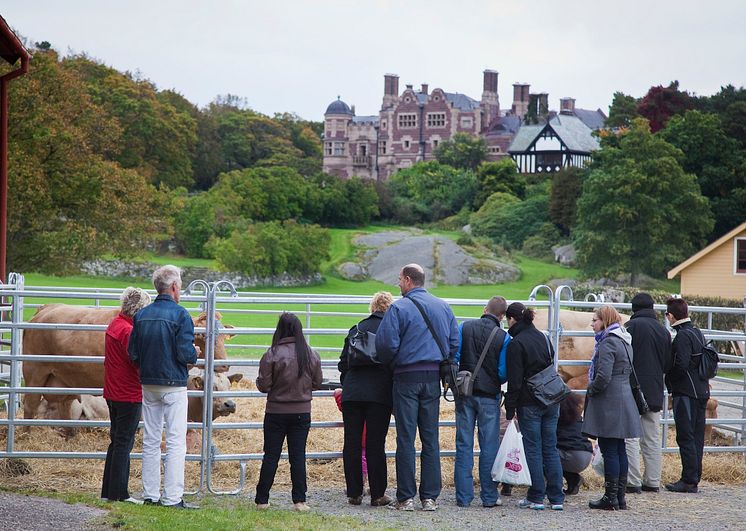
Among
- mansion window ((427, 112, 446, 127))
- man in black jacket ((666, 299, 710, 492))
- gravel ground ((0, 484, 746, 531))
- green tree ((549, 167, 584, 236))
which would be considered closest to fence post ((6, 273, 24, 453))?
gravel ground ((0, 484, 746, 531))

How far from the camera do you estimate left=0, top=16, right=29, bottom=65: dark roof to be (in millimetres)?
14414

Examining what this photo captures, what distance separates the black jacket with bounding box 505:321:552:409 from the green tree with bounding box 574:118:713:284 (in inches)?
1903

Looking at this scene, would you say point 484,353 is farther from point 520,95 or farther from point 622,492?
point 520,95

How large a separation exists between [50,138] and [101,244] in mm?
4410

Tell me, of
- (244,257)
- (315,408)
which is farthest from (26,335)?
(244,257)

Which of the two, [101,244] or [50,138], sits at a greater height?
[50,138]

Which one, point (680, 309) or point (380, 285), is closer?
point (680, 309)

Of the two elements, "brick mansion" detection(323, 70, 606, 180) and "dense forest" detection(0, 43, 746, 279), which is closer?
"dense forest" detection(0, 43, 746, 279)

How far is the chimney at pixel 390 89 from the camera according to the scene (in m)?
139

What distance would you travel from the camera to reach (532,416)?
998 centimetres

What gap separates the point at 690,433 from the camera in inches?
439

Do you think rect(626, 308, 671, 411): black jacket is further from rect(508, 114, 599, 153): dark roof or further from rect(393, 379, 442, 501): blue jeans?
rect(508, 114, 599, 153): dark roof

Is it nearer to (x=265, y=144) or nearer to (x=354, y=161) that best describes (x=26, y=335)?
(x=265, y=144)

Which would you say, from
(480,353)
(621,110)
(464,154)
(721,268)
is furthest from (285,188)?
(480,353)
